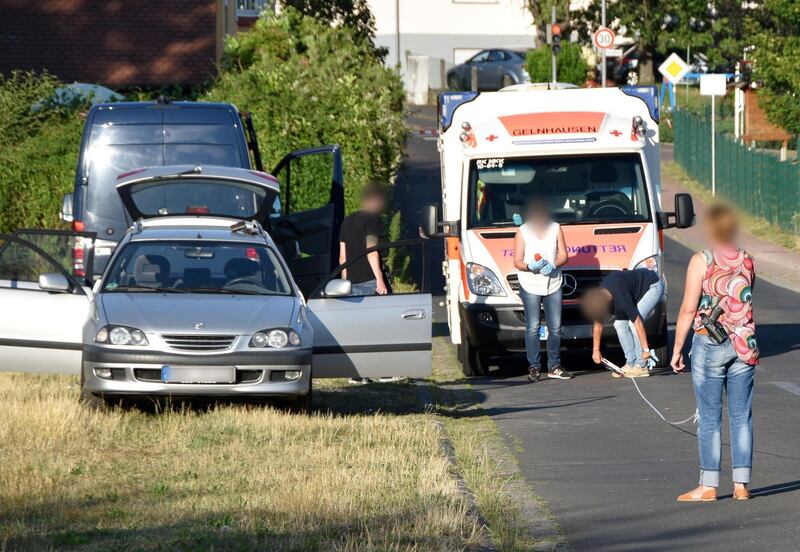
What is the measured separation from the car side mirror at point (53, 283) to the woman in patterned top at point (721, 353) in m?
4.99

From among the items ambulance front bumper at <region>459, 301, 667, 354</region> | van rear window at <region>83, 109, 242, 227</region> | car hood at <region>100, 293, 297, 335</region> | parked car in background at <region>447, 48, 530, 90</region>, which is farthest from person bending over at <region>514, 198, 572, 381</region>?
parked car in background at <region>447, 48, 530, 90</region>

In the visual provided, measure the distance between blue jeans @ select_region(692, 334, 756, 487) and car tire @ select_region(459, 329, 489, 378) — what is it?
6262 millimetres

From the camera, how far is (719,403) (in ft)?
28.9

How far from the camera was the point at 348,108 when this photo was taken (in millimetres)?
21734

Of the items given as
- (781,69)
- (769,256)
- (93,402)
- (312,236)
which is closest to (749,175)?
(781,69)

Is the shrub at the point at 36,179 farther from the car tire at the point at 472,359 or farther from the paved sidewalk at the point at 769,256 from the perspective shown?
the paved sidewalk at the point at 769,256

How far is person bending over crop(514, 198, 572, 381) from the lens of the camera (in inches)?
557

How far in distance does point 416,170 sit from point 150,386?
103ft

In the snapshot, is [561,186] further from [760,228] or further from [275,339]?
[760,228]

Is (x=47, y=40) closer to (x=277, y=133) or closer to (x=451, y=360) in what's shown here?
(x=277, y=133)

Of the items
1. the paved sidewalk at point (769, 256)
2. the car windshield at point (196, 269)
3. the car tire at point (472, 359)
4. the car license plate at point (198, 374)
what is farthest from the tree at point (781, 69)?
the car license plate at point (198, 374)

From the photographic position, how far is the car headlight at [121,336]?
10914mm

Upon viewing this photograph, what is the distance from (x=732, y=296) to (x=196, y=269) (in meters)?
4.80

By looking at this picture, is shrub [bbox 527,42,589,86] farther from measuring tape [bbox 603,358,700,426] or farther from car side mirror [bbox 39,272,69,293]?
car side mirror [bbox 39,272,69,293]
